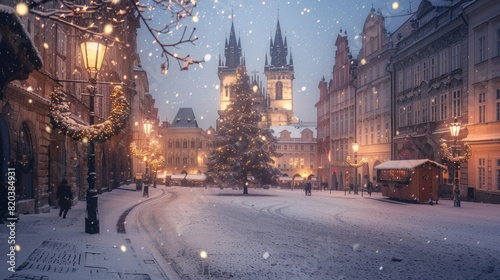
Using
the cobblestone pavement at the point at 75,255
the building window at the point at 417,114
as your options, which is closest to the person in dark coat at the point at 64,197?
the cobblestone pavement at the point at 75,255

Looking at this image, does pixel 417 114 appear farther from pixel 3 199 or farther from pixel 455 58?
pixel 3 199

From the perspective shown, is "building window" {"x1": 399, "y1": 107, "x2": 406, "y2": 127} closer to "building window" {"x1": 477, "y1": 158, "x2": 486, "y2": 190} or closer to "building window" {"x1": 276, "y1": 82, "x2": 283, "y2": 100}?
"building window" {"x1": 477, "y1": 158, "x2": 486, "y2": 190}

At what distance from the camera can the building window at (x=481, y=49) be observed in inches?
1174

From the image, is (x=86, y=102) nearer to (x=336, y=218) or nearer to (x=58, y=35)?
(x=58, y=35)

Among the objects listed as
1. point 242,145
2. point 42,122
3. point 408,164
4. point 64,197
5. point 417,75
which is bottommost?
point 64,197

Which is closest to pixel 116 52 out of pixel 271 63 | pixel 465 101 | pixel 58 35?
pixel 58 35

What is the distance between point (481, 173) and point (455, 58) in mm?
8376

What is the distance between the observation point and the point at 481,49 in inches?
1188

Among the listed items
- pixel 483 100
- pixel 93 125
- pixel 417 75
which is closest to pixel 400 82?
pixel 417 75

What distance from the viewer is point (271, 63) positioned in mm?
159375

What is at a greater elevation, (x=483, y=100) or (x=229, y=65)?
(x=229, y=65)

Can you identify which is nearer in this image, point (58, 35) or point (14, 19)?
point (14, 19)

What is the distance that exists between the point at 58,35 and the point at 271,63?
461 ft

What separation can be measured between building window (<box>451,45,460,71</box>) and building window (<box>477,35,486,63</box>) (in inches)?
106
